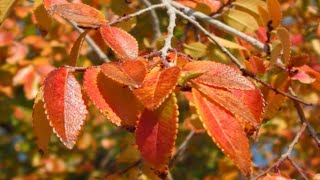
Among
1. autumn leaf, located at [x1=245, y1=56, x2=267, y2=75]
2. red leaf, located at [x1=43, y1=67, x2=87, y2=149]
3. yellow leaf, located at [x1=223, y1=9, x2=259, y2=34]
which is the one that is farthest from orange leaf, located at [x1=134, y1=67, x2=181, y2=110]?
yellow leaf, located at [x1=223, y1=9, x2=259, y2=34]

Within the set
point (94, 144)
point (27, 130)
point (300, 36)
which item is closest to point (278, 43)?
point (300, 36)

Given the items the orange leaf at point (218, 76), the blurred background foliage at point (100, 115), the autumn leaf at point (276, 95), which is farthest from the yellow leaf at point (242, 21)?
the orange leaf at point (218, 76)

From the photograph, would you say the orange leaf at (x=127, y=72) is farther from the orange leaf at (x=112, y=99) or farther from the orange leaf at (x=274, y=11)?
the orange leaf at (x=274, y=11)

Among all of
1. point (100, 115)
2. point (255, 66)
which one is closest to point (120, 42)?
point (255, 66)

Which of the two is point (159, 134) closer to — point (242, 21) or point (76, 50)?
point (76, 50)

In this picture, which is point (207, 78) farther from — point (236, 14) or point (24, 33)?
point (24, 33)

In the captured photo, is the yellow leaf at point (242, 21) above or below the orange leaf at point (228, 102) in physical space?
below
